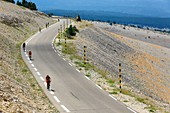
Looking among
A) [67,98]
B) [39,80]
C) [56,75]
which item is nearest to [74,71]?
[56,75]

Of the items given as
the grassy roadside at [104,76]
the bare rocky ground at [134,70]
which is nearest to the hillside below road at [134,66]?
the bare rocky ground at [134,70]

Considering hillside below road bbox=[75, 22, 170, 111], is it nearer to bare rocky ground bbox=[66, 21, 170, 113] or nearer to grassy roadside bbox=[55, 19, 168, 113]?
bare rocky ground bbox=[66, 21, 170, 113]

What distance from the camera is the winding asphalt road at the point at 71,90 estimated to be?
639 inches

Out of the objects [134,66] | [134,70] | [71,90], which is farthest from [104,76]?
[134,66]

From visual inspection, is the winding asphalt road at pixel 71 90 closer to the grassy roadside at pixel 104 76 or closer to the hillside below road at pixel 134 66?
the grassy roadside at pixel 104 76

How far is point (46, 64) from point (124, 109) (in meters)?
11.9

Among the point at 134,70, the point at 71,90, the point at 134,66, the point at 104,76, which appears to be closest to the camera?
the point at 71,90

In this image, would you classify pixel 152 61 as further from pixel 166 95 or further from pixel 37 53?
pixel 37 53

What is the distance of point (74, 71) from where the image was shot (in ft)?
81.3

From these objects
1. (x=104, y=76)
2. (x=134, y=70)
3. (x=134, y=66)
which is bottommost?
(x=134, y=66)

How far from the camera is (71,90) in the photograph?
760 inches

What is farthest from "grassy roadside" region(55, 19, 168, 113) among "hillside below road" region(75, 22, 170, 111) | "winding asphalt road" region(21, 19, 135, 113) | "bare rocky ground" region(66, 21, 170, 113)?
"hillside below road" region(75, 22, 170, 111)

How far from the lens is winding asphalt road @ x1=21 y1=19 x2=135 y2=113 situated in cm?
1623

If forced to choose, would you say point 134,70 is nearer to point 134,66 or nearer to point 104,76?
point 134,66
